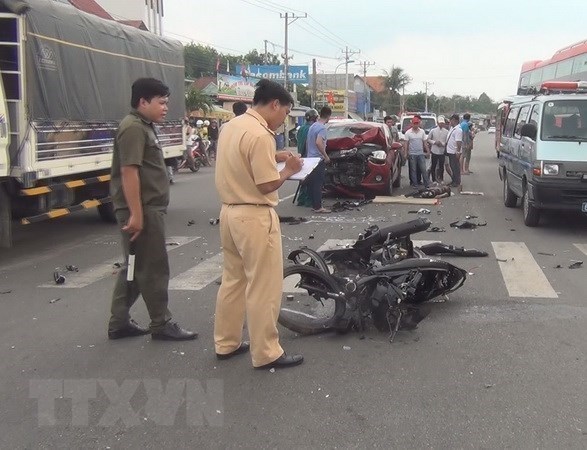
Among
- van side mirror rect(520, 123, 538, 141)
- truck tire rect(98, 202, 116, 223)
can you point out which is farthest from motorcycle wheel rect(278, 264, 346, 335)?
truck tire rect(98, 202, 116, 223)

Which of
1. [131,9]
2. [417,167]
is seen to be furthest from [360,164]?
[131,9]

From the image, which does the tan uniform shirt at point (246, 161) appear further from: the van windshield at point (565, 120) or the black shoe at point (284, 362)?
the van windshield at point (565, 120)

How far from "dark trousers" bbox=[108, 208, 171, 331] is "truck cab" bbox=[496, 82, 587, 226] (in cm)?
656

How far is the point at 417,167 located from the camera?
15938mm

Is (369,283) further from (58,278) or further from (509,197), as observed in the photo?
(509,197)

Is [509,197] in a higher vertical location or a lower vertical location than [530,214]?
lower

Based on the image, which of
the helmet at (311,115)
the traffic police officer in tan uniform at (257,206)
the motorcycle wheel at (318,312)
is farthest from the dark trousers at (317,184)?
the traffic police officer in tan uniform at (257,206)

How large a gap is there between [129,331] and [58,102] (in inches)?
179

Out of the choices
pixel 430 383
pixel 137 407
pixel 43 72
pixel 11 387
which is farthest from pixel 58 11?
pixel 430 383

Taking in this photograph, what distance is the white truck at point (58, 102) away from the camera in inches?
299

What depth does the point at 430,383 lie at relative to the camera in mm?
4152

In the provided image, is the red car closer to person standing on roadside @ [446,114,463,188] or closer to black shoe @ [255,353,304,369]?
person standing on roadside @ [446,114,463,188]

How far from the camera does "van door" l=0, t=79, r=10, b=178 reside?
7.30m

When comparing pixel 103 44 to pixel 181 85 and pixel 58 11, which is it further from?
pixel 181 85
